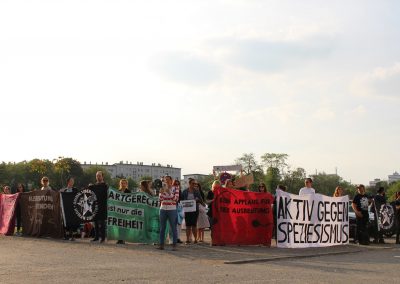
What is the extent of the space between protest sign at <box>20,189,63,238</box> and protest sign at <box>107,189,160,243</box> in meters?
2.27

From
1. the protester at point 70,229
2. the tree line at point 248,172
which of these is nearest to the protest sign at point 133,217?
the protester at point 70,229

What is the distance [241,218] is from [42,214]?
6.78 m

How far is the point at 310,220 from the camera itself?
57.1 ft

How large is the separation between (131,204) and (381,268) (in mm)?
7961

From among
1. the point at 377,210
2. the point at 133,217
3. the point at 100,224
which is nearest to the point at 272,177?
the point at 377,210

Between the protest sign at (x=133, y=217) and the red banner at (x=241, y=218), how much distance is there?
1.84 m

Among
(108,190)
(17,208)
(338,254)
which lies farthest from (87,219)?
(338,254)

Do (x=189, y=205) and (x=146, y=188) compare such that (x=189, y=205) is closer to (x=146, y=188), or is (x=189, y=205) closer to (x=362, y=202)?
(x=146, y=188)

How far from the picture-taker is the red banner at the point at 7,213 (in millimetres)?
20859

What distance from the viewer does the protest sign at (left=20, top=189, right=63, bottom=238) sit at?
61.9 ft

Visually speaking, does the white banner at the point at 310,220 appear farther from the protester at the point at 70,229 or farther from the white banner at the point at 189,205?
the protester at the point at 70,229

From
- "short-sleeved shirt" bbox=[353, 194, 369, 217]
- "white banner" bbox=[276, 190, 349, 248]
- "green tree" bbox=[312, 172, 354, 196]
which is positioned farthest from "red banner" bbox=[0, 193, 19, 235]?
"green tree" bbox=[312, 172, 354, 196]

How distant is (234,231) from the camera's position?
658 inches

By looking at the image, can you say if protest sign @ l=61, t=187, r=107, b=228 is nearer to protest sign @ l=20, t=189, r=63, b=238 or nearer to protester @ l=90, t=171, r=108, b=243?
protester @ l=90, t=171, r=108, b=243
